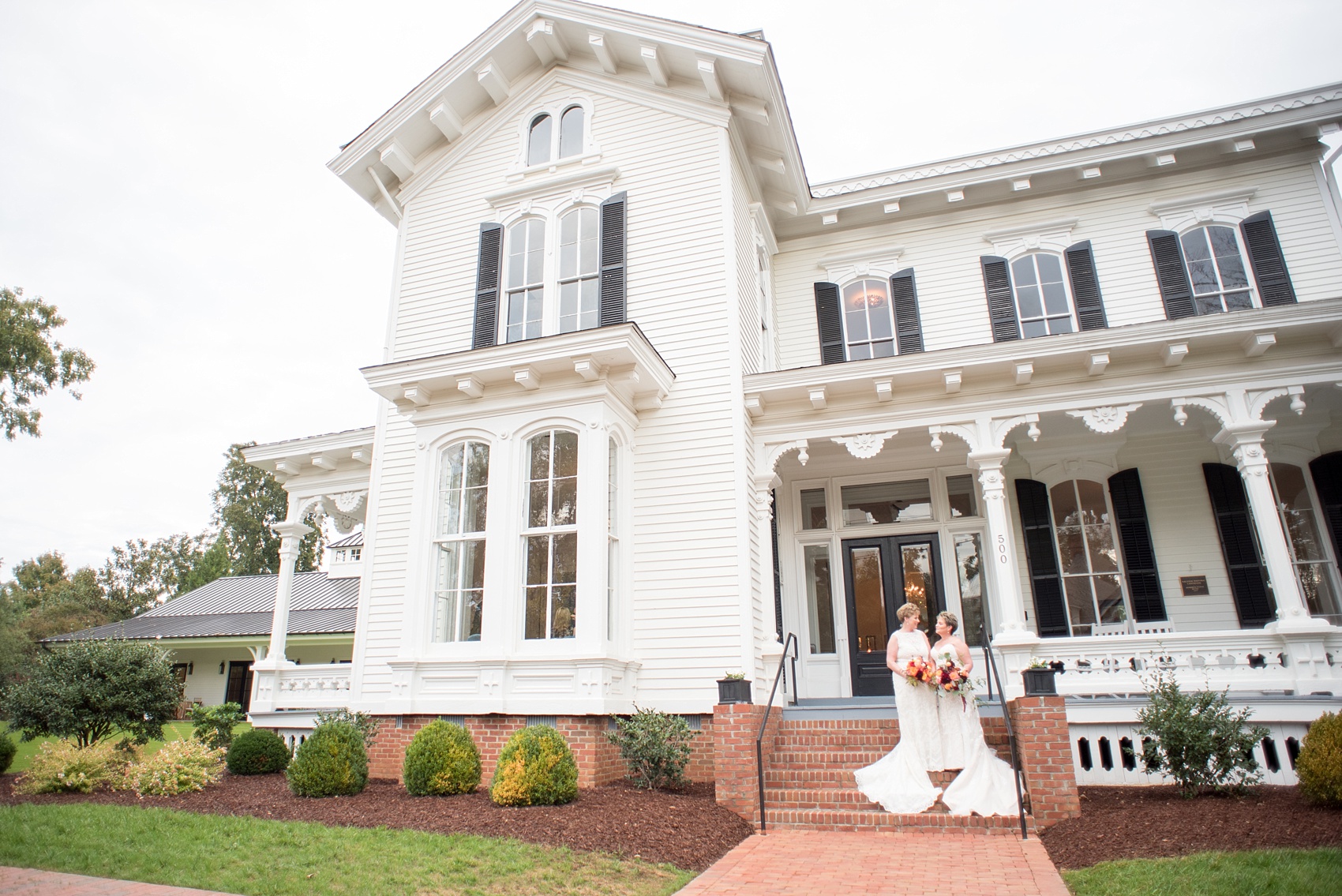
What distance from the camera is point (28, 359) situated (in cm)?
2161

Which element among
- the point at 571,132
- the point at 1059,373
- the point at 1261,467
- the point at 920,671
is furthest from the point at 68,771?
the point at 1261,467

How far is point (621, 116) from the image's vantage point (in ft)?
37.7

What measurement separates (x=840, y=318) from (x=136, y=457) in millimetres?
90780

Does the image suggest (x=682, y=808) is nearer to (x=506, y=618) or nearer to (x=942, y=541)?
(x=506, y=618)

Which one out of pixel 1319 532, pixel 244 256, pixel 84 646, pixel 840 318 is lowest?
pixel 84 646

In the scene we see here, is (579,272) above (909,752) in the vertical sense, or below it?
above

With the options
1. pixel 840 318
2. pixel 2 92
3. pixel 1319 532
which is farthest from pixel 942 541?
pixel 2 92

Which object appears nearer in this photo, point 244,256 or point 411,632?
point 411,632

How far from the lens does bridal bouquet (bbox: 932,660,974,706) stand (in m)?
7.16

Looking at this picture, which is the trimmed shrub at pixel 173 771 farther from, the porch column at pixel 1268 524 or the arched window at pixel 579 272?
the porch column at pixel 1268 524

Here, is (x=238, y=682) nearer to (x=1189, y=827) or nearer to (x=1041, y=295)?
(x=1041, y=295)

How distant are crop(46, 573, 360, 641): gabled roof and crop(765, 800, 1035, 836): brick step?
17.8 meters

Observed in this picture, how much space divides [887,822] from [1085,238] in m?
9.02

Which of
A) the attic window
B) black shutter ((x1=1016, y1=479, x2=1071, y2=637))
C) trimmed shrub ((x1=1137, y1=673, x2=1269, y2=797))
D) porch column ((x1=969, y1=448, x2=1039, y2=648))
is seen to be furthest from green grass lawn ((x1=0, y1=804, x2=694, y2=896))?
the attic window
